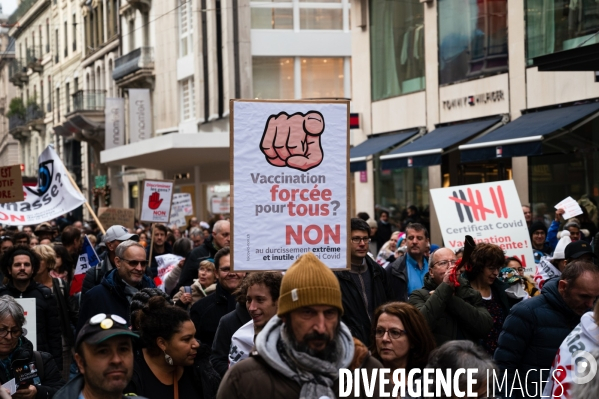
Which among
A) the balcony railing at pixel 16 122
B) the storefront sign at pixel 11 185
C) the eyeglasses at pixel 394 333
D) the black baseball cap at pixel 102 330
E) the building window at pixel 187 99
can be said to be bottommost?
the eyeglasses at pixel 394 333

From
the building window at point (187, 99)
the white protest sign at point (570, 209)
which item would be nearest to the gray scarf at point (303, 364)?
the white protest sign at point (570, 209)

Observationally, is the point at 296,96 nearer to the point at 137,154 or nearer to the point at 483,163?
the point at 137,154

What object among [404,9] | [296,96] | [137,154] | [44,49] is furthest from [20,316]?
[44,49]

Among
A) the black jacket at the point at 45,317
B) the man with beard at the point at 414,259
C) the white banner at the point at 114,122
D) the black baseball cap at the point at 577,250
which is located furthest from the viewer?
the white banner at the point at 114,122

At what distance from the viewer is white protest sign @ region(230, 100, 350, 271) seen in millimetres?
6473

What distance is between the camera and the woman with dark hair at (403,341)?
526 centimetres

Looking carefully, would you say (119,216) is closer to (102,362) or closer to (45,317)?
(45,317)

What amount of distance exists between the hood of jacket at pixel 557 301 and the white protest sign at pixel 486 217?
16.6 ft

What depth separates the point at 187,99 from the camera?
39781 mm

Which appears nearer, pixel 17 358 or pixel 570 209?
pixel 17 358

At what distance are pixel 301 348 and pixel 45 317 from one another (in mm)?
4840

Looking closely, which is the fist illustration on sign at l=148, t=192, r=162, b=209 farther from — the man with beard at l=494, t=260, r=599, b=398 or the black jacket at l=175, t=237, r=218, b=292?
the man with beard at l=494, t=260, r=599, b=398

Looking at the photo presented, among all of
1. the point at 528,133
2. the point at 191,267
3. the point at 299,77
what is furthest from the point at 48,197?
the point at 299,77

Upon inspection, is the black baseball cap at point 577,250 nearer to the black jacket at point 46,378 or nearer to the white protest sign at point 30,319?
the black jacket at point 46,378
